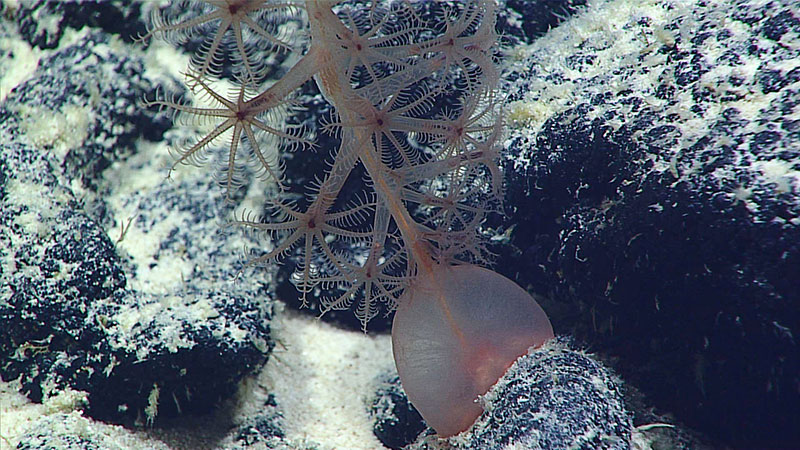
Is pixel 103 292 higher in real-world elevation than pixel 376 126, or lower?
lower

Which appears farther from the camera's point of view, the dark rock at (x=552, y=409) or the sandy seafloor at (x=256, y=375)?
the sandy seafloor at (x=256, y=375)

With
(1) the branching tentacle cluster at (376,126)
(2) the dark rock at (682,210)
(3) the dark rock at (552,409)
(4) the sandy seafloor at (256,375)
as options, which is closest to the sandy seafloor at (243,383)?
(4) the sandy seafloor at (256,375)

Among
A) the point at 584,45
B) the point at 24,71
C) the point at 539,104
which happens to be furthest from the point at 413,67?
the point at 24,71

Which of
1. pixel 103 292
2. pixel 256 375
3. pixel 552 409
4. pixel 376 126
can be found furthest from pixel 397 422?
pixel 103 292

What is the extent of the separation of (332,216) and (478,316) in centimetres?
81

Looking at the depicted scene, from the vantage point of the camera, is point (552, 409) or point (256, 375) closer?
point (552, 409)

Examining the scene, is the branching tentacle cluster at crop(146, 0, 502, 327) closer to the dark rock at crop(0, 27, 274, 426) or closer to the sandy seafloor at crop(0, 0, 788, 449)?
the sandy seafloor at crop(0, 0, 788, 449)

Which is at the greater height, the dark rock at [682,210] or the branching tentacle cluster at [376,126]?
the branching tentacle cluster at [376,126]

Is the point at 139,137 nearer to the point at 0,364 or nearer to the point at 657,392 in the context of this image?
the point at 0,364

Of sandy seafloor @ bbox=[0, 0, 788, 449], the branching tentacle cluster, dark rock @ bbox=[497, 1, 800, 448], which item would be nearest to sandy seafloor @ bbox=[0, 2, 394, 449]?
sandy seafloor @ bbox=[0, 0, 788, 449]

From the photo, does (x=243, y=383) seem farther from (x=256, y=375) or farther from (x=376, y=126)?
(x=376, y=126)

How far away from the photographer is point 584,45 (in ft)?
9.13

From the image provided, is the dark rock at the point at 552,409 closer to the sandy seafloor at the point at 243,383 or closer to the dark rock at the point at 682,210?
the dark rock at the point at 682,210

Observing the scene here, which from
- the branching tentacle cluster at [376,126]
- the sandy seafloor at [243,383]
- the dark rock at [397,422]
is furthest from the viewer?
the dark rock at [397,422]
